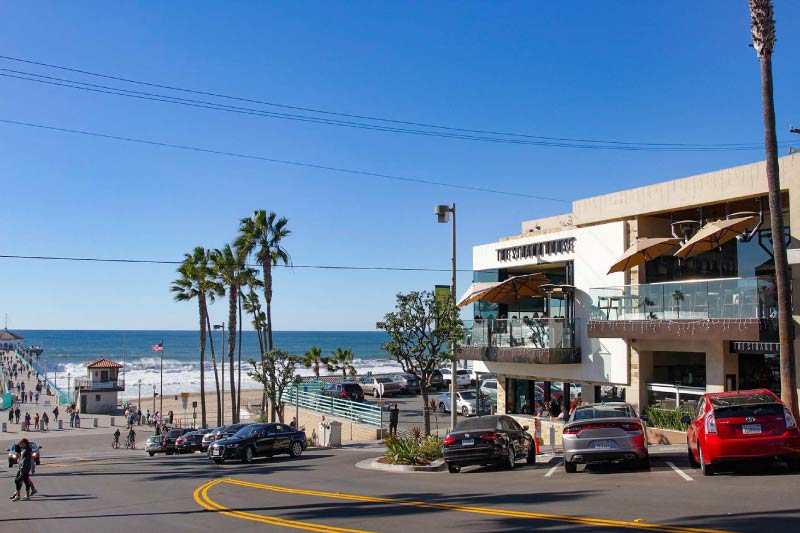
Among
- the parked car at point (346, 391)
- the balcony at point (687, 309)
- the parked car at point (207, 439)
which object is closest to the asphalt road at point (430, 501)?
the balcony at point (687, 309)

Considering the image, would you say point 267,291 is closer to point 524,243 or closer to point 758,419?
point 524,243

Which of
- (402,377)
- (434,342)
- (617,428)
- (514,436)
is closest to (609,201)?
(434,342)

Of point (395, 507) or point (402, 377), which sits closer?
point (395, 507)

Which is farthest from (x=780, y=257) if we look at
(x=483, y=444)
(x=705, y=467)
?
(x=483, y=444)

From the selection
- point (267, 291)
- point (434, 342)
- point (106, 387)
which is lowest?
point (106, 387)

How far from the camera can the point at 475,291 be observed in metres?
29.6

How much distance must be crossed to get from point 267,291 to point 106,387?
30.0 m

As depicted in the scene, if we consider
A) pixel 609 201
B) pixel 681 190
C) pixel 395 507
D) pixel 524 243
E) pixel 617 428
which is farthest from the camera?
pixel 524 243

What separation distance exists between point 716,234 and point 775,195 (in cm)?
360

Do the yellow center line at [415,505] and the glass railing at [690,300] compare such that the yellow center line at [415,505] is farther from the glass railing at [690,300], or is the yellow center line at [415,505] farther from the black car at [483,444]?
the glass railing at [690,300]

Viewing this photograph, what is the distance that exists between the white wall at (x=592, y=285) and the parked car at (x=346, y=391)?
25.9m

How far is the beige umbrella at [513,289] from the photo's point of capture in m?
27.9

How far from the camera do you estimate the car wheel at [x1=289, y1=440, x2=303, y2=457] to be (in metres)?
28.1

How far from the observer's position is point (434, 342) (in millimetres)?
24141
